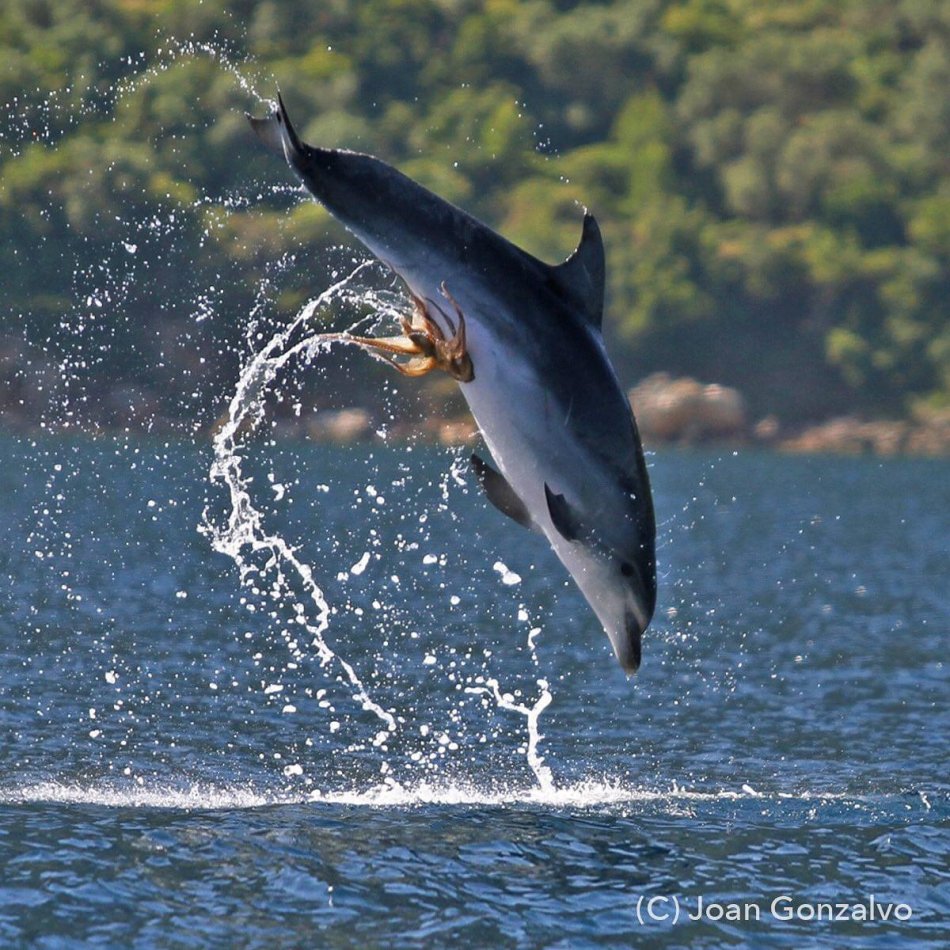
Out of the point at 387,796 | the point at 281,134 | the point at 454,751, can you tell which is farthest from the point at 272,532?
the point at 281,134

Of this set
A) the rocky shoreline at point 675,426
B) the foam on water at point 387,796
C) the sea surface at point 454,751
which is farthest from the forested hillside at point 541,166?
the foam on water at point 387,796

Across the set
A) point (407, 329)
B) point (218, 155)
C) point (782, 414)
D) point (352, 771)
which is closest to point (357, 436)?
point (218, 155)

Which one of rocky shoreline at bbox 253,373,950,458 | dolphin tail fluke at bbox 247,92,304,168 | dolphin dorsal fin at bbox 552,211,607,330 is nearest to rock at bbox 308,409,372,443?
rocky shoreline at bbox 253,373,950,458

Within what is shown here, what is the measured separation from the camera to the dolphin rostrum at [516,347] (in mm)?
15836

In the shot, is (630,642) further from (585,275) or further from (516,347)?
(585,275)

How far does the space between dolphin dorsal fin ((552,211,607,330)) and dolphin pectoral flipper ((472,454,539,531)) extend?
1539 mm

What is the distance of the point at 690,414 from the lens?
12300cm

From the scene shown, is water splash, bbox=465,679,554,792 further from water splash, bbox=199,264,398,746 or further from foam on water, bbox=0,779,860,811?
water splash, bbox=199,264,398,746

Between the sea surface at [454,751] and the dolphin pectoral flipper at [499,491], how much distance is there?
89 cm

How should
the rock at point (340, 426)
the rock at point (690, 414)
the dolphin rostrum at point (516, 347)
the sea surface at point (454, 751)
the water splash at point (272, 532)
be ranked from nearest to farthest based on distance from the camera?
the dolphin rostrum at point (516, 347) → the sea surface at point (454, 751) → the water splash at point (272, 532) → the rock at point (340, 426) → the rock at point (690, 414)

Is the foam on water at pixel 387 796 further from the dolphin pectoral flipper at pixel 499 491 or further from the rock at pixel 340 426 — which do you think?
the rock at pixel 340 426

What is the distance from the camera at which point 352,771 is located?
2342 cm

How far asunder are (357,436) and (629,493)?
3895 inches

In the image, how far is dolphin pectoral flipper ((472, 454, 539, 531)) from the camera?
16.5 meters
